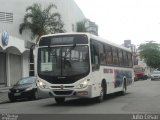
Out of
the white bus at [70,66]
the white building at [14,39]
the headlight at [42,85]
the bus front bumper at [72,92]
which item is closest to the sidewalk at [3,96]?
the white building at [14,39]

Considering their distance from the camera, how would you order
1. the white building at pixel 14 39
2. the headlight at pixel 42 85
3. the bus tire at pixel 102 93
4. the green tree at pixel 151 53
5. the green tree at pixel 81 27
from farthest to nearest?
the green tree at pixel 151 53 → the green tree at pixel 81 27 → the white building at pixel 14 39 → the bus tire at pixel 102 93 → the headlight at pixel 42 85

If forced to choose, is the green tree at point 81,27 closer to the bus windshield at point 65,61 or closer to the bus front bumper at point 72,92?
the bus windshield at point 65,61

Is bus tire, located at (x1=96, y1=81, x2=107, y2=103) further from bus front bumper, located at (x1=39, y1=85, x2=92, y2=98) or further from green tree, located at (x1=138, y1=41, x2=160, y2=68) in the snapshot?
green tree, located at (x1=138, y1=41, x2=160, y2=68)

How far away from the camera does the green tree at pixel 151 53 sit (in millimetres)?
117000

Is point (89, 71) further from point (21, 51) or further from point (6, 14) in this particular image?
point (6, 14)

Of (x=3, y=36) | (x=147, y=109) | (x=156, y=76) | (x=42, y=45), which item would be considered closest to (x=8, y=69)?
(x=3, y=36)

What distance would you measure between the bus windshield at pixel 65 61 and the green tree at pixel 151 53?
328 feet

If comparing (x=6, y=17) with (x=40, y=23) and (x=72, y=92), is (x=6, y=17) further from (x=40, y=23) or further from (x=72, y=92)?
(x=72, y=92)

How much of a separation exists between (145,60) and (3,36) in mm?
89026

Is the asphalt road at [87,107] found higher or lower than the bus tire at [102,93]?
lower

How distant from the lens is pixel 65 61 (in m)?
18.1

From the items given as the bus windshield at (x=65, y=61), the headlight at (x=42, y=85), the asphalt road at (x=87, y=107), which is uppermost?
the bus windshield at (x=65, y=61)

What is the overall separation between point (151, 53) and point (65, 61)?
101m

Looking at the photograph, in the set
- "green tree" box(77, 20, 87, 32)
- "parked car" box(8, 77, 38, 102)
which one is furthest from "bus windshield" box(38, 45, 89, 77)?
"green tree" box(77, 20, 87, 32)
